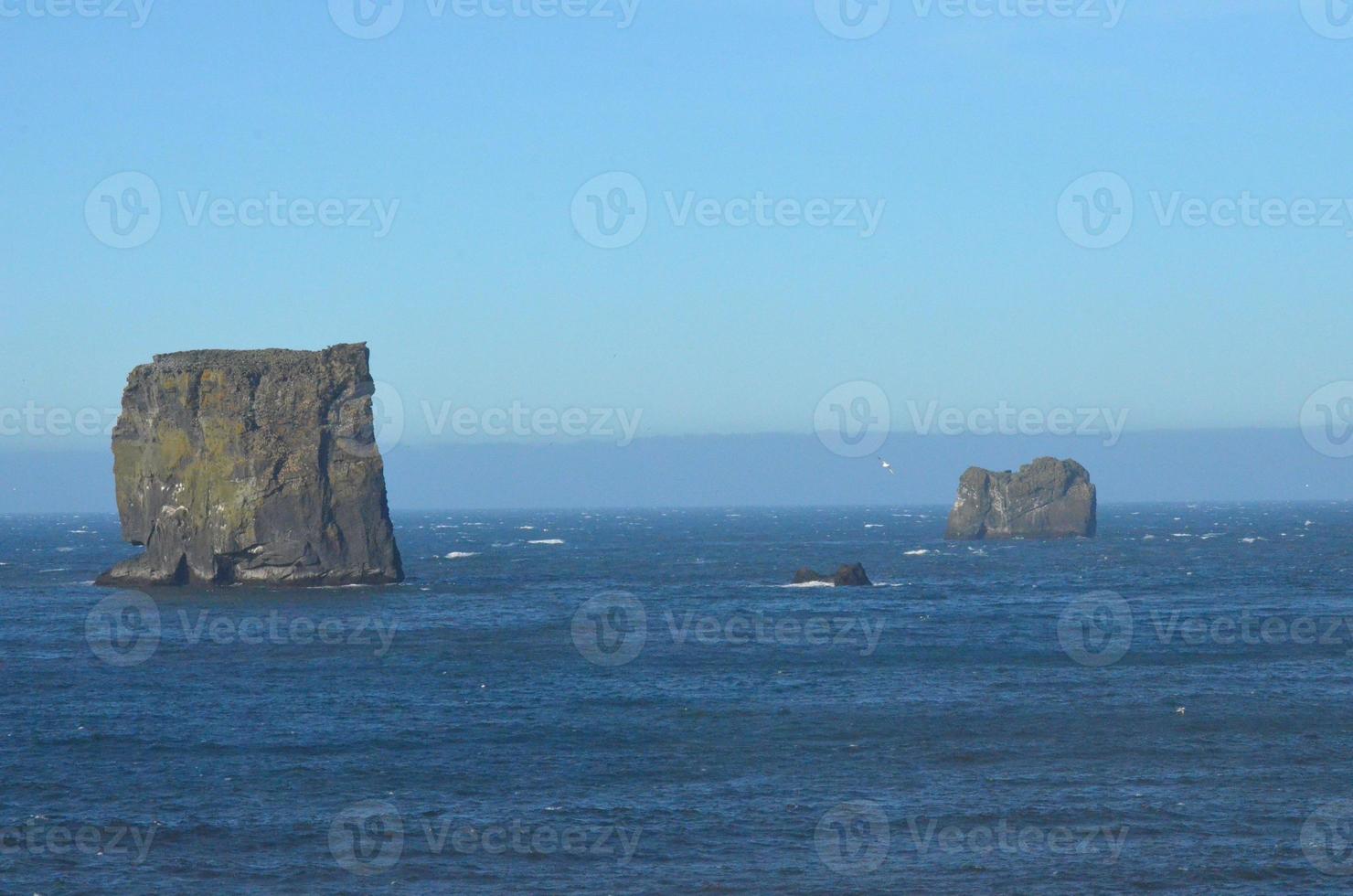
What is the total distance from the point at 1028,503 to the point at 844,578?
99746 millimetres

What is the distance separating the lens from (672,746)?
41969 millimetres

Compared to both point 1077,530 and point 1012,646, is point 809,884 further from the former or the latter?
point 1077,530

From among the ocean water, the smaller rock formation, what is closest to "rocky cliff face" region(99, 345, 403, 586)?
the ocean water

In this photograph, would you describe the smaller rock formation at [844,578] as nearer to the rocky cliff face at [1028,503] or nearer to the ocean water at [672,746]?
the ocean water at [672,746]

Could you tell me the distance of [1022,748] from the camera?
41.3 meters

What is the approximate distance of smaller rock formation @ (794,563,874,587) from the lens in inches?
3880

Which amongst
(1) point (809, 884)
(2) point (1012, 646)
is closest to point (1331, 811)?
Answer: (1) point (809, 884)

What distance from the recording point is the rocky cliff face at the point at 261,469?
284 ft

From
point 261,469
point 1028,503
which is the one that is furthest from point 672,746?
point 1028,503

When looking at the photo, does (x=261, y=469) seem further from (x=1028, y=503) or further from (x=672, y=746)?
(x=1028, y=503)

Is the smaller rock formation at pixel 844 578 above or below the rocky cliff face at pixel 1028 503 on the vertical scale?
below

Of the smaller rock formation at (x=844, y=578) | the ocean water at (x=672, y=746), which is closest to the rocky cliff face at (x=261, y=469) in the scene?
the ocean water at (x=672, y=746)

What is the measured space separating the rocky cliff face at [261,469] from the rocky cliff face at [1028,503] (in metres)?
118

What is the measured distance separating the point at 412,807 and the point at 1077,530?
16449 centimetres
